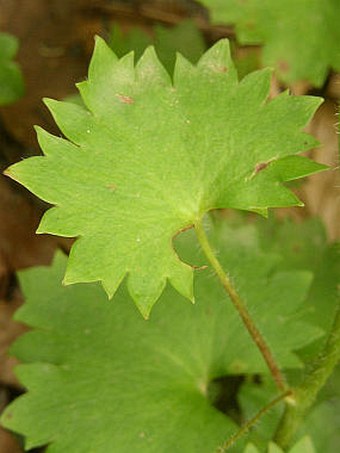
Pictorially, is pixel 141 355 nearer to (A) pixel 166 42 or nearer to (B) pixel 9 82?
(B) pixel 9 82

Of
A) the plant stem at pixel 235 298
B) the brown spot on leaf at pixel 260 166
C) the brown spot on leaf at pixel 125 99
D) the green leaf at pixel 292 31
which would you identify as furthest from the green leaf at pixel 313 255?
the brown spot on leaf at pixel 125 99

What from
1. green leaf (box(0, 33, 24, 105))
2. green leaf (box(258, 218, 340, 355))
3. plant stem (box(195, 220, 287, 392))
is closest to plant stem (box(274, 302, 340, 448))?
plant stem (box(195, 220, 287, 392))

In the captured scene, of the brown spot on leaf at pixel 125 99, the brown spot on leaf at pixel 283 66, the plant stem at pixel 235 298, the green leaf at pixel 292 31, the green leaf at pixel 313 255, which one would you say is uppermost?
the brown spot on leaf at pixel 125 99

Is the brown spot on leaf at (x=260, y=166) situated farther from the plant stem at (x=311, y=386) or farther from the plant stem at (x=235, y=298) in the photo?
the plant stem at (x=311, y=386)

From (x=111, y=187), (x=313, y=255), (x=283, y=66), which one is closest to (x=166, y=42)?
(x=283, y=66)

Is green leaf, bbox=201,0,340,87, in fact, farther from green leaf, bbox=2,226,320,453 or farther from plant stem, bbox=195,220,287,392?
plant stem, bbox=195,220,287,392
